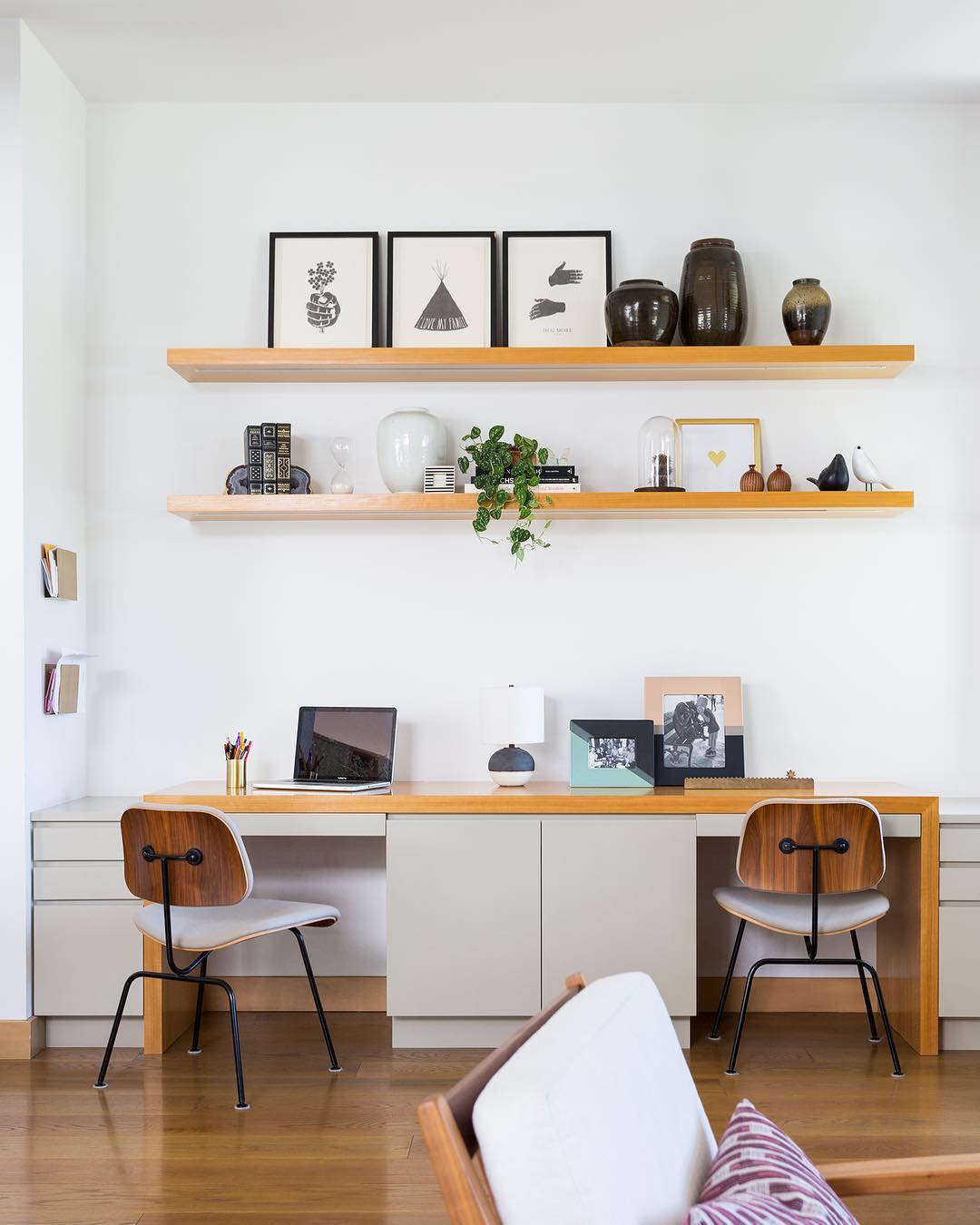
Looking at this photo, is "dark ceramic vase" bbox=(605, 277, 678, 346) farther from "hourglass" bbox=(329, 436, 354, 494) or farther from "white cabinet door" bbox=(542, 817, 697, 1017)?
"white cabinet door" bbox=(542, 817, 697, 1017)

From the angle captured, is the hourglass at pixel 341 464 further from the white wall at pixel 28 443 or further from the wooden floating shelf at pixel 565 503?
the white wall at pixel 28 443

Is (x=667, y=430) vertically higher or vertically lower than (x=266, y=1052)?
higher

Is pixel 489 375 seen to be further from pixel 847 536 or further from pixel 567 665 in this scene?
pixel 847 536

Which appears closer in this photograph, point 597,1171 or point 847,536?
point 597,1171

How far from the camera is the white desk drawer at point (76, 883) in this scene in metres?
3.35

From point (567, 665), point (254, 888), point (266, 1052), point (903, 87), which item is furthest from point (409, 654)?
point (903, 87)

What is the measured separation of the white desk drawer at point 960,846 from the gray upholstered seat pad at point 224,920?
1828 millimetres

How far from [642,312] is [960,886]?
6.73ft

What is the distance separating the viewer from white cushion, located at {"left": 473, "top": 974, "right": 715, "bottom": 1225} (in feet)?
3.37

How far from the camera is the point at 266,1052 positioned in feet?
11.0

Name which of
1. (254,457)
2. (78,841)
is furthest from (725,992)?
(254,457)

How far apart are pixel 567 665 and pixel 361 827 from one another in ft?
3.15

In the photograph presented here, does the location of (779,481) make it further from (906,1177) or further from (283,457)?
(906,1177)

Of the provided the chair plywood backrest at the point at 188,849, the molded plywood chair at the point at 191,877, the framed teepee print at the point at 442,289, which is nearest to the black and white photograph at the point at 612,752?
the molded plywood chair at the point at 191,877
